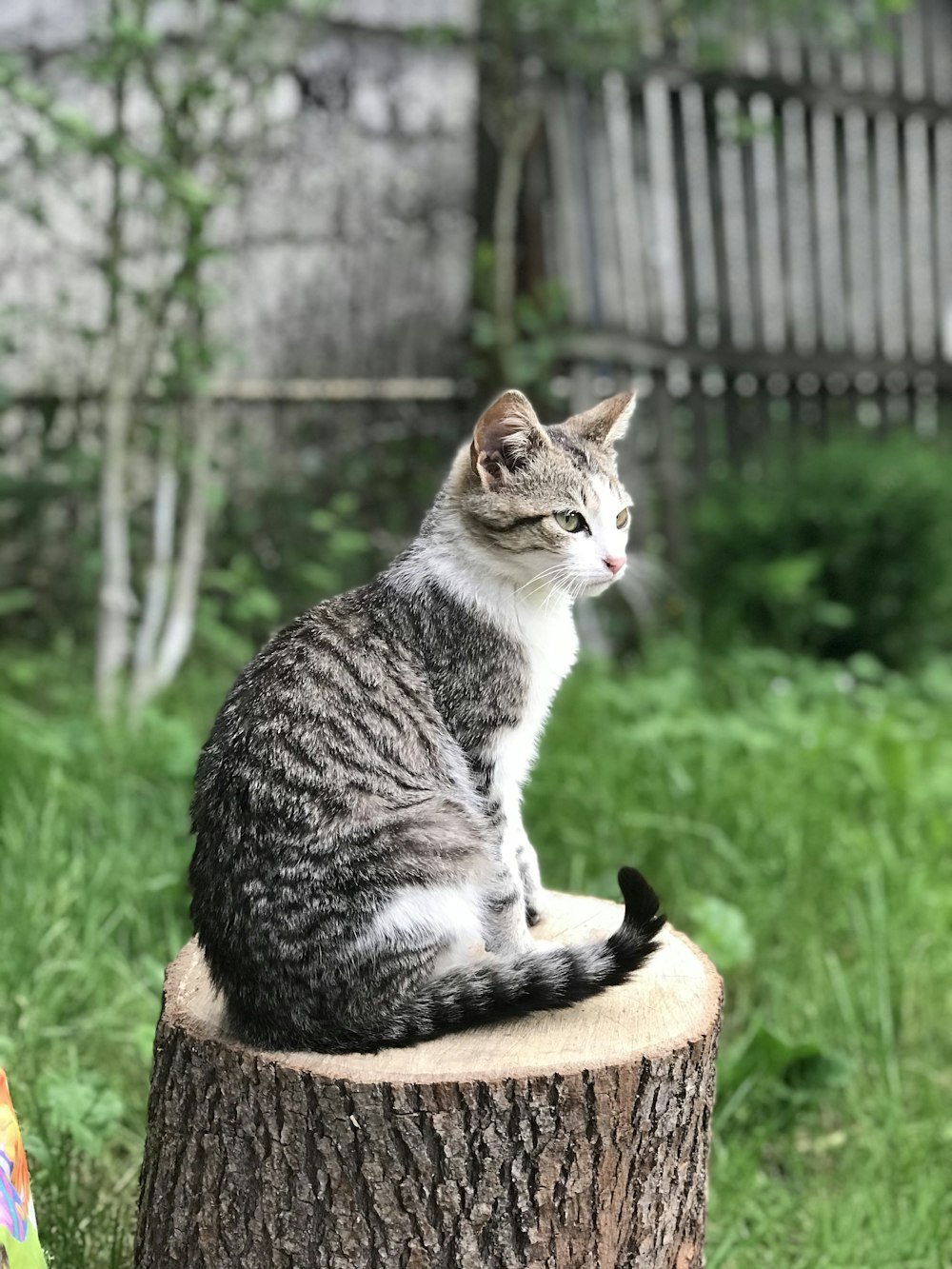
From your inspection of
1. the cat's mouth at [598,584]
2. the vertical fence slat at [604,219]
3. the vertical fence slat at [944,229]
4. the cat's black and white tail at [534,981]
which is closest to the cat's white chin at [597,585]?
the cat's mouth at [598,584]

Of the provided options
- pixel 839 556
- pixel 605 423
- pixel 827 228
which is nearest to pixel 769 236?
pixel 827 228

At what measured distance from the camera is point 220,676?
5352 mm

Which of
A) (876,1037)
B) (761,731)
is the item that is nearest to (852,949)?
(876,1037)

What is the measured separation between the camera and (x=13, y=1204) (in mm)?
1850

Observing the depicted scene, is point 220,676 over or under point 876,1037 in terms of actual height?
over

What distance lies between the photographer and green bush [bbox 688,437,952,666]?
622 centimetres

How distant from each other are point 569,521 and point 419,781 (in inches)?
20.8

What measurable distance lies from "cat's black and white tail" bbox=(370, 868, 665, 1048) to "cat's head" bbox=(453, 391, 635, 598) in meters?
0.55

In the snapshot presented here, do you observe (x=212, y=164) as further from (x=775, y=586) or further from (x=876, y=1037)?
(x=876, y=1037)

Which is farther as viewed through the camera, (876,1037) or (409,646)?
(876,1037)

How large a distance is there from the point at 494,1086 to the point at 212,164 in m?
4.34

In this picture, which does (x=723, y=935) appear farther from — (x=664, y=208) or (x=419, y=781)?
(x=664, y=208)

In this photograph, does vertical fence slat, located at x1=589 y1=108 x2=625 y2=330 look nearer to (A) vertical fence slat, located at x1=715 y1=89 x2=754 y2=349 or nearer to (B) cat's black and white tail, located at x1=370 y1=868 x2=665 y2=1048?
(A) vertical fence slat, located at x1=715 y1=89 x2=754 y2=349

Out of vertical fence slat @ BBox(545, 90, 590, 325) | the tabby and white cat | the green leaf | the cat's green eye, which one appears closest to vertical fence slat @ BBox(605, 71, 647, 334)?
vertical fence slat @ BBox(545, 90, 590, 325)
